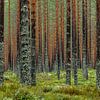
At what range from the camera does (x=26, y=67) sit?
11.4 meters

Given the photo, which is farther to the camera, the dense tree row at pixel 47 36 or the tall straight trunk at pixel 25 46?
the dense tree row at pixel 47 36

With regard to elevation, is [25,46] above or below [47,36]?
above

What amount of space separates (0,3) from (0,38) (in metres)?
2.30

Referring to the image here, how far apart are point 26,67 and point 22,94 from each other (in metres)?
4.04

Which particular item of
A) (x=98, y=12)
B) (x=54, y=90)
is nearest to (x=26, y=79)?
(x=54, y=90)

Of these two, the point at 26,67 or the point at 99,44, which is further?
the point at 99,44

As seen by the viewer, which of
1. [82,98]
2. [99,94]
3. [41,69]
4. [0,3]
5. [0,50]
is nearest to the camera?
[82,98]

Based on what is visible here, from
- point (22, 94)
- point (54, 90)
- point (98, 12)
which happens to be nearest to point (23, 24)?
point (54, 90)

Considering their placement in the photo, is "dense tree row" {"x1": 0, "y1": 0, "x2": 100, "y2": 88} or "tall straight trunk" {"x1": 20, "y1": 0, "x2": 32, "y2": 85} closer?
"tall straight trunk" {"x1": 20, "y1": 0, "x2": 32, "y2": 85}

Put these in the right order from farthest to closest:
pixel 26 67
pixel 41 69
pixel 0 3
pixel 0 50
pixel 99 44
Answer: pixel 41 69 → pixel 99 44 → pixel 0 3 → pixel 0 50 → pixel 26 67

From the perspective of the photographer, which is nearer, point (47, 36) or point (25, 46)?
point (25, 46)

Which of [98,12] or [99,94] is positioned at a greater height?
[98,12]

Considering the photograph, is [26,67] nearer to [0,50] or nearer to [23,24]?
[23,24]

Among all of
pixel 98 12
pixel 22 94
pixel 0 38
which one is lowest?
pixel 22 94
